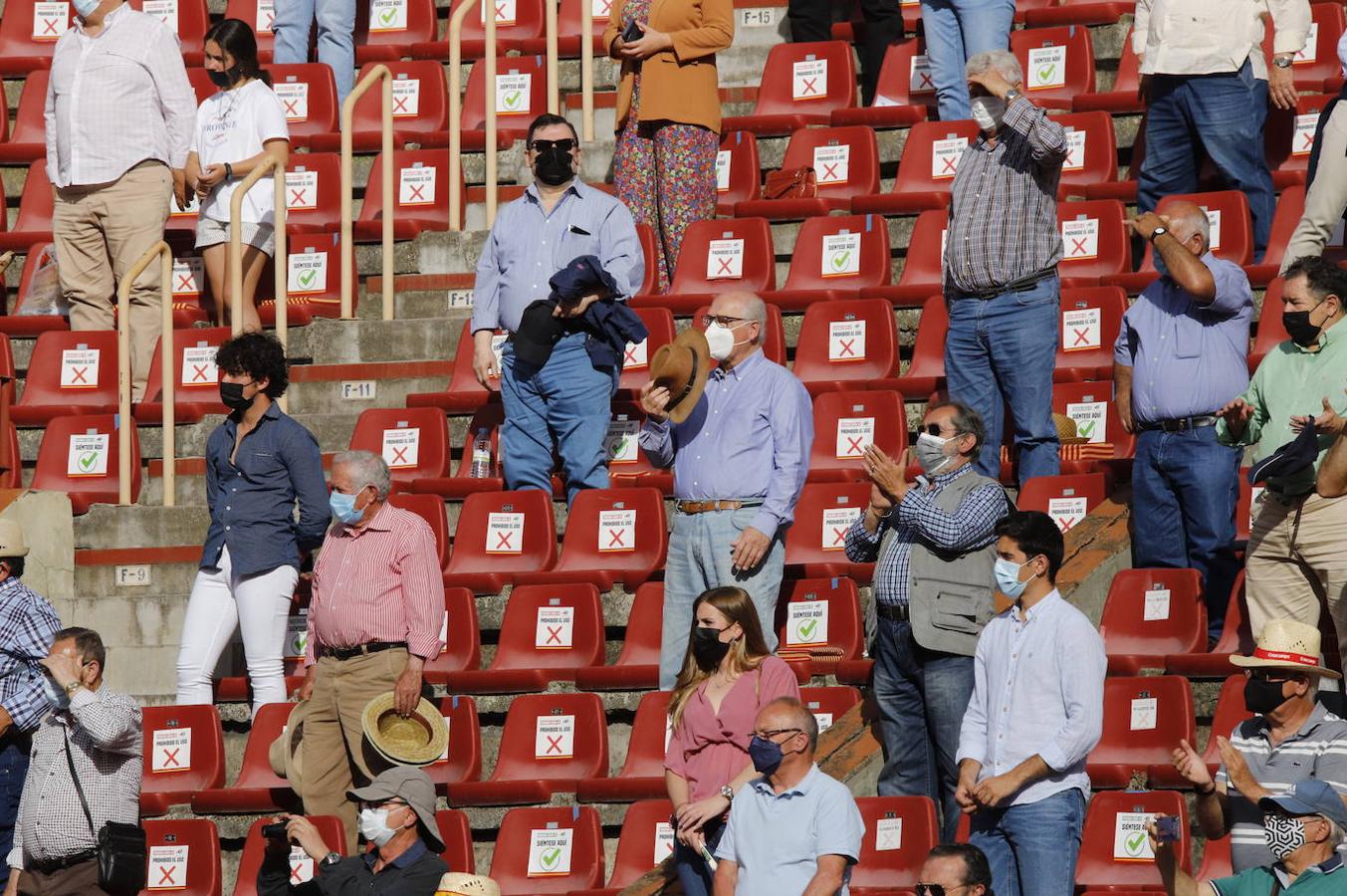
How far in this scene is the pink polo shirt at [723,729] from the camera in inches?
319

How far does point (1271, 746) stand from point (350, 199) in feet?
19.1

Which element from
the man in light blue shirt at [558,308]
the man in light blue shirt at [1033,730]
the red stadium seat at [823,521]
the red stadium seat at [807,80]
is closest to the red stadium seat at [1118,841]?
the man in light blue shirt at [1033,730]

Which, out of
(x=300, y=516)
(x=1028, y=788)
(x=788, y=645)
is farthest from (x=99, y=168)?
(x=1028, y=788)

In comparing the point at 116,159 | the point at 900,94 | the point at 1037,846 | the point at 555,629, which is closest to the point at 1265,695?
the point at 1037,846

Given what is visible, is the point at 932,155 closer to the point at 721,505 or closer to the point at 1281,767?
the point at 721,505

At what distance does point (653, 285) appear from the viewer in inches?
463

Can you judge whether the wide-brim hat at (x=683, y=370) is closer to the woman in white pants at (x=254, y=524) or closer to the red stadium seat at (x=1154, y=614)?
the woman in white pants at (x=254, y=524)

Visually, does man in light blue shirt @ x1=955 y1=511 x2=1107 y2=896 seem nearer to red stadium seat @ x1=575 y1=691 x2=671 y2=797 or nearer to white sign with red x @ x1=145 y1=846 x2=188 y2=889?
red stadium seat @ x1=575 y1=691 x2=671 y2=797

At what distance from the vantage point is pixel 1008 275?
9922 mm

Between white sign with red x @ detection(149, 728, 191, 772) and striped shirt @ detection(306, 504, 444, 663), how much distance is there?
953 mm

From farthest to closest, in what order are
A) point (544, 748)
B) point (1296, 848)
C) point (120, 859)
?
point (544, 748)
point (120, 859)
point (1296, 848)

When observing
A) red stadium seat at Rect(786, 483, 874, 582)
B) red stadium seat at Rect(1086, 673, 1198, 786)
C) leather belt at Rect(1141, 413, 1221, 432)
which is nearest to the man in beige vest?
red stadium seat at Rect(1086, 673, 1198, 786)

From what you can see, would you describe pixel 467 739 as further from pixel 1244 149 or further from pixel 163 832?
pixel 1244 149

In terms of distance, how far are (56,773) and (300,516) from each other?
142cm
